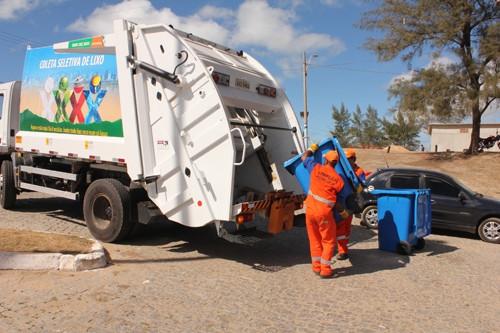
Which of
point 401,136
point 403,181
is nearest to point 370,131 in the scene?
point 401,136

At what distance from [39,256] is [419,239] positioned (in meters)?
5.72

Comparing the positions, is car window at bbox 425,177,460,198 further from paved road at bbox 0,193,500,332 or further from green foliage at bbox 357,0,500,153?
green foliage at bbox 357,0,500,153

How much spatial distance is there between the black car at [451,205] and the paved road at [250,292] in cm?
146

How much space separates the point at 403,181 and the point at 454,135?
34.1 m

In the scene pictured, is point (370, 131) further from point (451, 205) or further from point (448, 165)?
point (451, 205)

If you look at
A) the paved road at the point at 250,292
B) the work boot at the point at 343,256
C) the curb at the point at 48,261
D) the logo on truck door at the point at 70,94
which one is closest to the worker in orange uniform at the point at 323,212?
the paved road at the point at 250,292

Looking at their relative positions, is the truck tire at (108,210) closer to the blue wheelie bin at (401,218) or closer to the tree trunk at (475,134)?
the blue wheelie bin at (401,218)

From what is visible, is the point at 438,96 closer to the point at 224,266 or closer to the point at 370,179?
the point at 370,179

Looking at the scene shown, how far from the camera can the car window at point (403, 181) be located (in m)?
8.91

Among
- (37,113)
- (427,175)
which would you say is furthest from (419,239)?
(37,113)

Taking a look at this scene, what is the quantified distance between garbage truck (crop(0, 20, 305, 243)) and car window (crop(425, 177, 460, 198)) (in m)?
3.69

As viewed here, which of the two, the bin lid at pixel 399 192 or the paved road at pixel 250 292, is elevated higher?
the bin lid at pixel 399 192

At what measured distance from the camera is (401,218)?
663 cm

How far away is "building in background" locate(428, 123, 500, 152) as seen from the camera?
38094 millimetres
